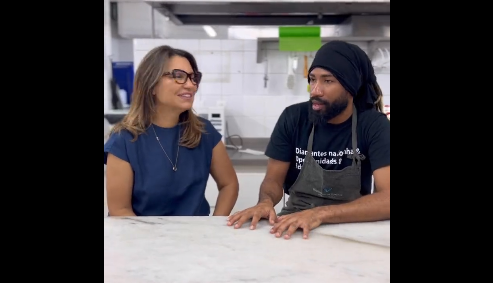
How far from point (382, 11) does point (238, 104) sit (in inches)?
46.0

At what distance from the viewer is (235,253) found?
96cm

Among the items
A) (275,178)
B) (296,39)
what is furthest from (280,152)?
(296,39)

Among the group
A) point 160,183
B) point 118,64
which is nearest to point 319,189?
point 160,183

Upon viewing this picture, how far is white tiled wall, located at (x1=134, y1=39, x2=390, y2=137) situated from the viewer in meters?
3.23

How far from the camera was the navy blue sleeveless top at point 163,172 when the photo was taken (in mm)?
1576

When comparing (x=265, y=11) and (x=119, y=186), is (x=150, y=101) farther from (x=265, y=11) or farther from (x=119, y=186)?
(x=265, y=11)

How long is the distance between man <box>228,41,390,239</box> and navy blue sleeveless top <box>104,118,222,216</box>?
0.82 feet

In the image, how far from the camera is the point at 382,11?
2811 millimetres

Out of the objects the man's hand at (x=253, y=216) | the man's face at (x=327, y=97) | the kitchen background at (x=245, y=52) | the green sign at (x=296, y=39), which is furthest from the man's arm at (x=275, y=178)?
the green sign at (x=296, y=39)

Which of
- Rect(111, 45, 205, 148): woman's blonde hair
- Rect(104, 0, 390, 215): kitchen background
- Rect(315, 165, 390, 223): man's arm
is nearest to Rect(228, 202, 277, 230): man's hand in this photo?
Rect(315, 165, 390, 223): man's arm

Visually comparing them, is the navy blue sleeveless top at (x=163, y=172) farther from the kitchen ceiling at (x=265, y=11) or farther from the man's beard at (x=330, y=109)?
the kitchen ceiling at (x=265, y=11)

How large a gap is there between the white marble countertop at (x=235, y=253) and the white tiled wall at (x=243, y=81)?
209 centimetres

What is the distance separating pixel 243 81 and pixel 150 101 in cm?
161
